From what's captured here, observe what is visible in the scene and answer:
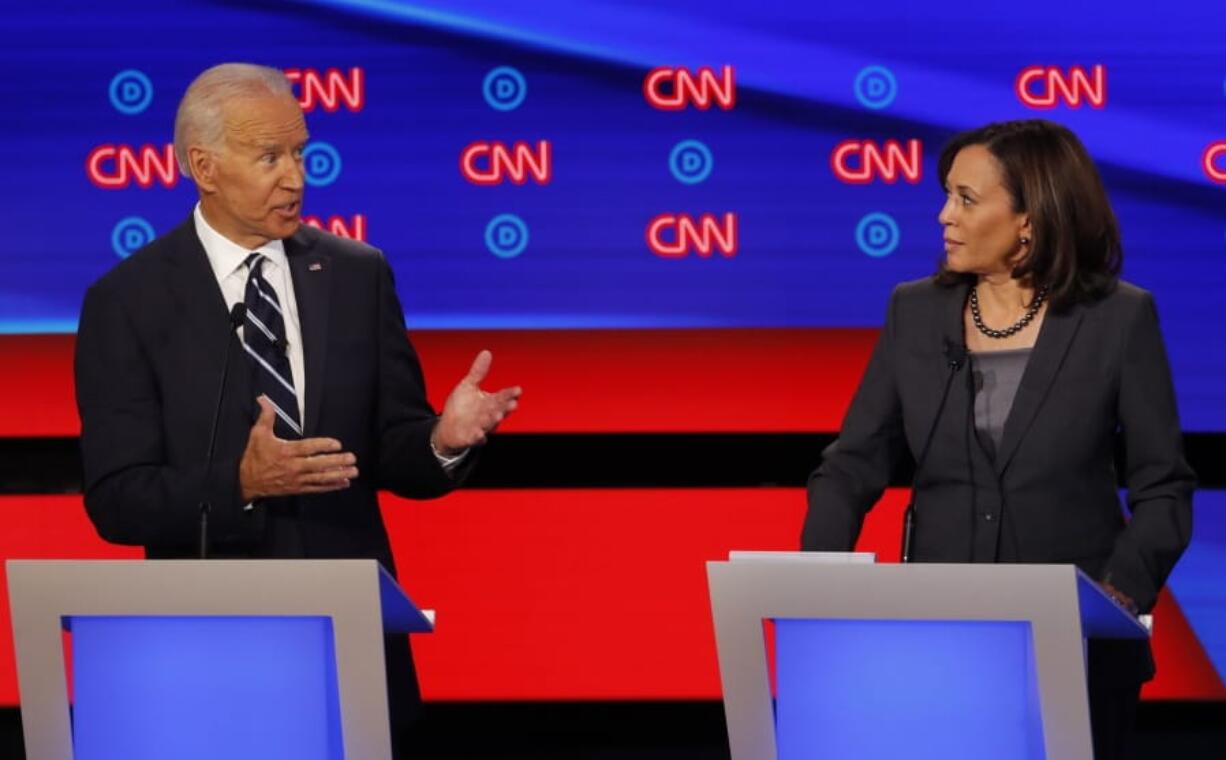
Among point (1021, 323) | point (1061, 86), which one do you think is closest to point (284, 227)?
point (1021, 323)

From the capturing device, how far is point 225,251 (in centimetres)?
290

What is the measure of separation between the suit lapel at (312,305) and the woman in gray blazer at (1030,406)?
79cm

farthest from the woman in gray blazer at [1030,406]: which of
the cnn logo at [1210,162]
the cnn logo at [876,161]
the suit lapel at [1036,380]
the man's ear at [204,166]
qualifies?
the cnn logo at [1210,162]

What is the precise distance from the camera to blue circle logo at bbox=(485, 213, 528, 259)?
14.3 feet

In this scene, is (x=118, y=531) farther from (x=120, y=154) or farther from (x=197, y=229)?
(x=120, y=154)

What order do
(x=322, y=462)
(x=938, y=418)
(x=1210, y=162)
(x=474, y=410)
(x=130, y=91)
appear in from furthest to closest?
(x=130, y=91)
(x=1210, y=162)
(x=938, y=418)
(x=474, y=410)
(x=322, y=462)

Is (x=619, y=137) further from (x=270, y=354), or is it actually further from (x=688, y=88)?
(x=270, y=354)

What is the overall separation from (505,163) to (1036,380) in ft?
6.10

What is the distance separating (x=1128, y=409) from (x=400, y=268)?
2020mm

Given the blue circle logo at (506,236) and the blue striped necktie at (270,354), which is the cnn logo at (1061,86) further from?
the blue striped necktie at (270,354)

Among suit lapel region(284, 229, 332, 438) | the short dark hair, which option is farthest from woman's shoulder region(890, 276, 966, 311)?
suit lapel region(284, 229, 332, 438)

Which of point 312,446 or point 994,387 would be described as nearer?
point 312,446

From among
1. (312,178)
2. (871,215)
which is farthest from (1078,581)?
(312,178)

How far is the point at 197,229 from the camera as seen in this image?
2930mm
